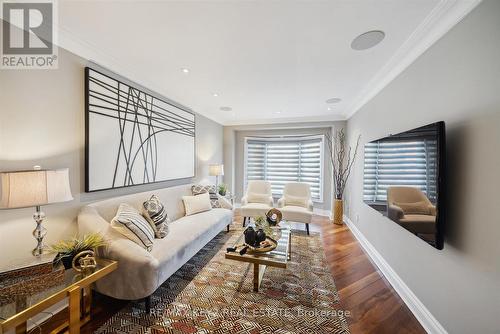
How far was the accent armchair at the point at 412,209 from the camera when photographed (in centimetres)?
150

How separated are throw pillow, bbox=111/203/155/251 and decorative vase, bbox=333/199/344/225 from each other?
3720mm

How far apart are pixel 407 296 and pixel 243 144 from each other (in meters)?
4.54

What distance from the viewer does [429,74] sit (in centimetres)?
169

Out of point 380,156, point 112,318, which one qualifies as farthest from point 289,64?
point 112,318

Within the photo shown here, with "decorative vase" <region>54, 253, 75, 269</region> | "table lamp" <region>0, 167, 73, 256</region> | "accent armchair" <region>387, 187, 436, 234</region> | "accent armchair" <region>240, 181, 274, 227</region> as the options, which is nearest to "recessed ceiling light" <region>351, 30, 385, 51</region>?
"accent armchair" <region>387, 187, 436, 234</region>

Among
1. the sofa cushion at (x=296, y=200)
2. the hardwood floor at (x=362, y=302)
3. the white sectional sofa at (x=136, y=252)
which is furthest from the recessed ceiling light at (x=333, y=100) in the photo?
the white sectional sofa at (x=136, y=252)

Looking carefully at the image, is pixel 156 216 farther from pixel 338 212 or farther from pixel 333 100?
pixel 338 212

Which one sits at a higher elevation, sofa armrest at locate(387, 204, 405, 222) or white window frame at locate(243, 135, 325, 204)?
white window frame at locate(243, 135, 325, 204)

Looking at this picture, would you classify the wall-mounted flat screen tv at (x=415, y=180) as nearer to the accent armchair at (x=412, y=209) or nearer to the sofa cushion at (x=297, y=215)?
the accent armchair at (x=412, y=209)

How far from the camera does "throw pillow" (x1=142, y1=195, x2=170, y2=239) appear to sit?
91.4 inches

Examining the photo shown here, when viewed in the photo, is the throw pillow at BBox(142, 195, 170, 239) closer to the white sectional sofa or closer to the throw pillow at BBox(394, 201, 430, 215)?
the white sectional sofa

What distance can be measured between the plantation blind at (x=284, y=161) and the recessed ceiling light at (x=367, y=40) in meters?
3.29

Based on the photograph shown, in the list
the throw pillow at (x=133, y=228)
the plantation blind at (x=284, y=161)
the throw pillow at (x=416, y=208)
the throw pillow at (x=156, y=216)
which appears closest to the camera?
the throw pillow at (x=416, y=208)

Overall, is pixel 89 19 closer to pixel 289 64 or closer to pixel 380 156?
pixel 289 64
